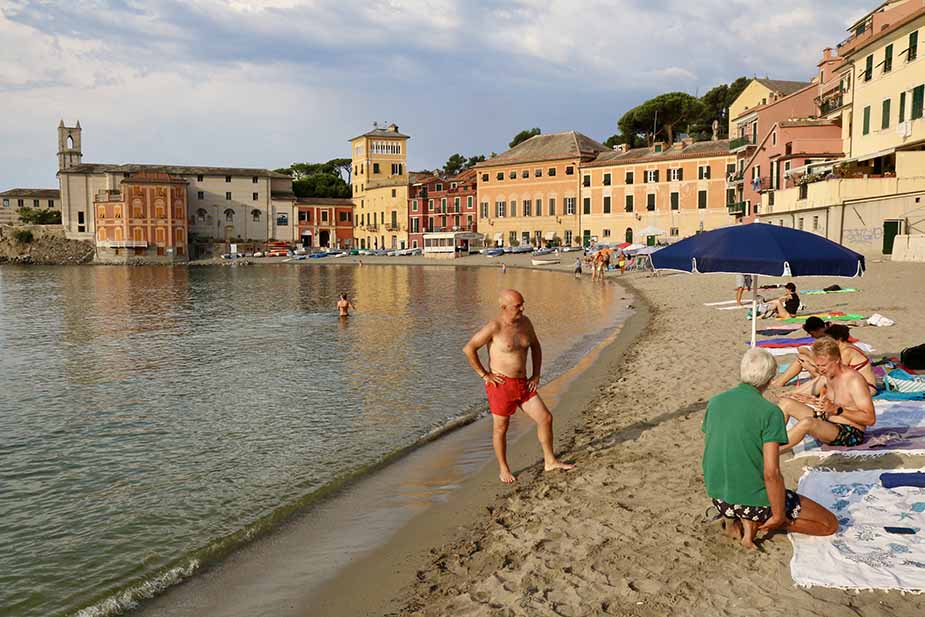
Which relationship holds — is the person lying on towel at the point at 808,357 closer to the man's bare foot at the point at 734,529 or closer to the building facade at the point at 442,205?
the man's bare foot at the point at 734,529

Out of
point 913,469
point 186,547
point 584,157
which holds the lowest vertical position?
point 186,547

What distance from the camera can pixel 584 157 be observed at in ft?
250

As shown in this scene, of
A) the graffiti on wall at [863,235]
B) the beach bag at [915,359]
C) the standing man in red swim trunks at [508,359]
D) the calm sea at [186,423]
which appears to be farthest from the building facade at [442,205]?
the standing man in red swim trunks at [508,359]

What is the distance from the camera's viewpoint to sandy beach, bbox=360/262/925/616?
4488 mm

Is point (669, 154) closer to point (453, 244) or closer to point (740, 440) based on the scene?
point (453, 244)

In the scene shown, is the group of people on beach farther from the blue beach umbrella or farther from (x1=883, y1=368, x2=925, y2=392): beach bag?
(x1=883, y1=368, x2=925, y2=392): beach bag

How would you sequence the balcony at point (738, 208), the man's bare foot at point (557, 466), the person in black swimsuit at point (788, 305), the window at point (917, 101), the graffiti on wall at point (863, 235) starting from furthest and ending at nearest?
the balcony at point (738, 208)
the graffiti on wall at point (863, 235)
the window at point (917, 101)
the person in black swimsuit at point (788, 305)
the man's bare foot at point (557, 466)

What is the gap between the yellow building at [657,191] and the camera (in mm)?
66562

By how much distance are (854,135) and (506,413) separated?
1539 inches

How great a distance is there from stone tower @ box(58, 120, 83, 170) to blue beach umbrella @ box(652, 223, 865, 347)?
118 metres

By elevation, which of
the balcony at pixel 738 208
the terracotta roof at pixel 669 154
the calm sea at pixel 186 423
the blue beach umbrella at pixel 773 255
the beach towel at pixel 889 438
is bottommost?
the calm sea at pixel 186 423

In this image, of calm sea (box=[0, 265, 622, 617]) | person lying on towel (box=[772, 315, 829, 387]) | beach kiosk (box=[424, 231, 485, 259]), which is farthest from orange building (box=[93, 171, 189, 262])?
person lying on towel (box=[772, 315, 829, 387])

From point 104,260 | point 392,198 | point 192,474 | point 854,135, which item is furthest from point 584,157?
point 192,474

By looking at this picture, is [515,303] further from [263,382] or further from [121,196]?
[121,196]
